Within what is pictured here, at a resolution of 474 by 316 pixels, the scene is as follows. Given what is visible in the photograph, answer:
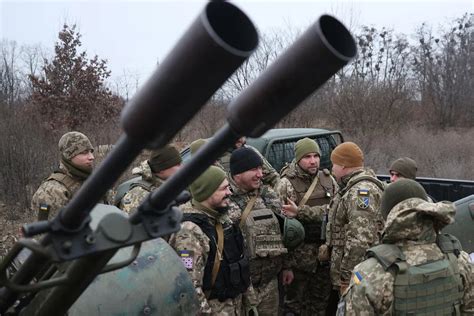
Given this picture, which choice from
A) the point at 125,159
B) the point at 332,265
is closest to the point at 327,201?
the point at 332,265

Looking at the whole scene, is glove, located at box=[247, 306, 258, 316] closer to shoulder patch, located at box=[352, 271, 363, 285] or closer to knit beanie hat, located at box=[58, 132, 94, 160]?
shoulder patch, located at box=[352, 271, 363, 285]

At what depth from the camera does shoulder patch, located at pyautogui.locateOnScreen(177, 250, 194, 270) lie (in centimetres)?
310

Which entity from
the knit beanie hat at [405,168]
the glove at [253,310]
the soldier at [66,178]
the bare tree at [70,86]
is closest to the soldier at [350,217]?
the knit beanie hat at [405,168]

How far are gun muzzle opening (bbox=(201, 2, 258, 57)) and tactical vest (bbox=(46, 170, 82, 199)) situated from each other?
4056mm

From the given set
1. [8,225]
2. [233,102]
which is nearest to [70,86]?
[8,225]

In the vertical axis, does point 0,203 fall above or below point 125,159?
above

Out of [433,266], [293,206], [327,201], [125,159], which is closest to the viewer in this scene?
[125,159]

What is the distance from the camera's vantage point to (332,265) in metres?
4.71

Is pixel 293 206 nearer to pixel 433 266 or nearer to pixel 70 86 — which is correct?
pixel 433 266

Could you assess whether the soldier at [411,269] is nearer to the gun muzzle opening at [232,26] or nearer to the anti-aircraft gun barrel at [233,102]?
the anti-aircraft gun barrel at [233,102]

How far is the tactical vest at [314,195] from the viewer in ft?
17.3

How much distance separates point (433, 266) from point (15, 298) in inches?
81.0

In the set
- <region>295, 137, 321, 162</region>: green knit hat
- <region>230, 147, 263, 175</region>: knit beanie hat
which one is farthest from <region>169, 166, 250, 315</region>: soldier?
<region>295, 137, 321, 162</region>: green knit hat

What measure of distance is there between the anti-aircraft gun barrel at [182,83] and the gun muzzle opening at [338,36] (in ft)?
0.47
